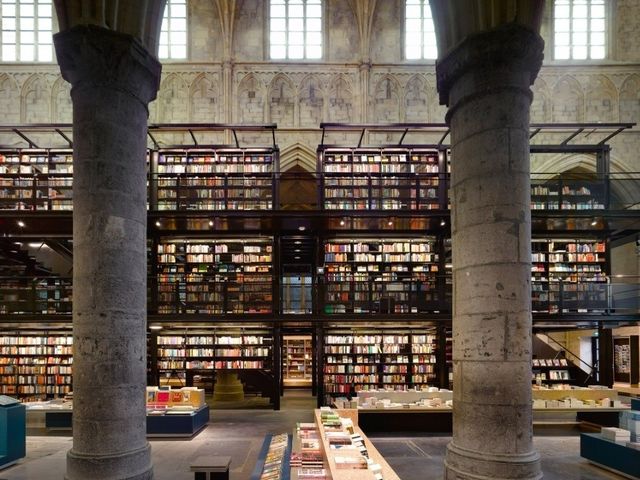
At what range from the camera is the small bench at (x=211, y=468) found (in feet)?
16.5

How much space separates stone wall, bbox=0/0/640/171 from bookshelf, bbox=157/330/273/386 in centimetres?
765

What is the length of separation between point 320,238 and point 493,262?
29.1 ft

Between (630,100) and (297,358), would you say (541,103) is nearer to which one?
(630,100)

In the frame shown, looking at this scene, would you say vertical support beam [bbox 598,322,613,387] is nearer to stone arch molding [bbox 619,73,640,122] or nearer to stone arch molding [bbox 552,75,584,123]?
stone arch molding [bbox 552,75,584,123]

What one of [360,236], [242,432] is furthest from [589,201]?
[242,432]

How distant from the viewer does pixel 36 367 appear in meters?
12.5

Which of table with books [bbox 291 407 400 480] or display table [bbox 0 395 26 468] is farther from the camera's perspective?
display table [bbox 0 395 26 468]

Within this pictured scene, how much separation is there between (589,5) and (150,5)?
17.6 m

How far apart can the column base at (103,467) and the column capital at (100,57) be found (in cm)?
338

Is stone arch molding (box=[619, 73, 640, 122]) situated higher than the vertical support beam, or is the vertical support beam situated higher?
stone arch molding (box=[619, 73, 640, 122])

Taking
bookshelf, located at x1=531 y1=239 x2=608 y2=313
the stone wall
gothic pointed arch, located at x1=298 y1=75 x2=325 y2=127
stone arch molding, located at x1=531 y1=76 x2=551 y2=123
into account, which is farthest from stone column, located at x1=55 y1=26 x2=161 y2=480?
stone arch molding, located at x1=531 y1=76 x2=551 y2=123

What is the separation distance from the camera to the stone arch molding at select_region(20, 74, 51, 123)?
1759 centimetres

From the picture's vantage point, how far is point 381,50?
18047mm

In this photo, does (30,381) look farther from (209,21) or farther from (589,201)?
(589,201)
